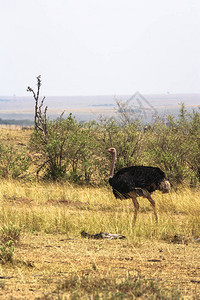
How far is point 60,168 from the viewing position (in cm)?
1548

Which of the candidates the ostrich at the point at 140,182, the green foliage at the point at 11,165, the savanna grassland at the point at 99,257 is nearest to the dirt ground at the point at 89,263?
the savanna grassland at the point at 99,257

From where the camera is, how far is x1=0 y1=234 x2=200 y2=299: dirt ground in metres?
4.90

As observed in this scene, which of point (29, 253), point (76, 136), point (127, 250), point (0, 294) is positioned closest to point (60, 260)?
point (29, 253)

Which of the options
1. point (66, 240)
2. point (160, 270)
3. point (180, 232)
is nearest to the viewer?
point (160, 270)

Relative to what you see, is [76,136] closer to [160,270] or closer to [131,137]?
[131,137]

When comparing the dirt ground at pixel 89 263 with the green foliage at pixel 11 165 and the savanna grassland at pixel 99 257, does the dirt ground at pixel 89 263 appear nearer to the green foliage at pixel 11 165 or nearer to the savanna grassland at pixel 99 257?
the savanna grassland at pixel 99 257

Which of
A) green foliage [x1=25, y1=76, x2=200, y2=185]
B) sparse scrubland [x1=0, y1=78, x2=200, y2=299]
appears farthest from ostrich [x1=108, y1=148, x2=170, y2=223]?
green foliage [x1=25, y1=76, x2=200, y2=185]

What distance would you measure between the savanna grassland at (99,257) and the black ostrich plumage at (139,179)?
82 centimetres

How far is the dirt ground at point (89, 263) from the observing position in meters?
4.90

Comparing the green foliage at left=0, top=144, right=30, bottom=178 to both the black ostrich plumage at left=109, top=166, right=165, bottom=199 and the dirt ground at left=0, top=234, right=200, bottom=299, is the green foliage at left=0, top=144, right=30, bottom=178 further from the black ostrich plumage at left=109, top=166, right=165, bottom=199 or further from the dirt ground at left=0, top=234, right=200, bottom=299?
the dirt ground at left=0, top=234, right=200, bottom=299

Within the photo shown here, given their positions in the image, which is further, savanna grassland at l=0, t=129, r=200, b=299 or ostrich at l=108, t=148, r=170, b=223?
ostrich at l=108, t=148, r=170, b=223

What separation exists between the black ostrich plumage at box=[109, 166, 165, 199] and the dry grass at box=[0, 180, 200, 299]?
2.60 ft

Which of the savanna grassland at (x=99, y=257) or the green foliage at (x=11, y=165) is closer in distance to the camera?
the savanna grassland at (x=99, y=257)

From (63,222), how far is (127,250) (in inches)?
75.8
